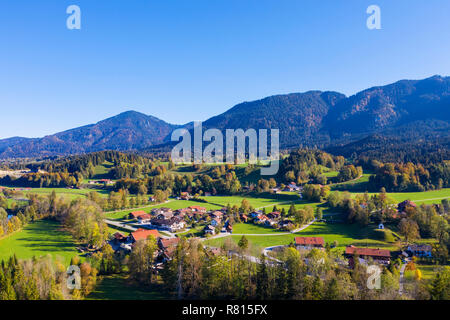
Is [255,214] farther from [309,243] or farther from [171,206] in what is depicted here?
[171,206]

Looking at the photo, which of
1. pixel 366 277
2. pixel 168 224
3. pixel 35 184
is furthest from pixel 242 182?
pixel 35 184

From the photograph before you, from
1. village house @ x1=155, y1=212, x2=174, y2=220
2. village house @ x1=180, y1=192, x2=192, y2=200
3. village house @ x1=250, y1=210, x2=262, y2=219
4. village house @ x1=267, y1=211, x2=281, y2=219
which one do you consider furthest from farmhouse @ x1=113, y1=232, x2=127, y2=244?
village house @ x1=180, y1=192, x2=192, y2=200

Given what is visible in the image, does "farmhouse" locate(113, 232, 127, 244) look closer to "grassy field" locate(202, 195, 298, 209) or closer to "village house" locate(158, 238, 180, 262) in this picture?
"village house" locate(158, 238, 180, 262)

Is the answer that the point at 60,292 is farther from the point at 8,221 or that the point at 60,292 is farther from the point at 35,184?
the point at 35,184

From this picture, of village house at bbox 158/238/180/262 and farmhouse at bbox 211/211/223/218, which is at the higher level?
farmhouse at bbox 211/211/223/218
